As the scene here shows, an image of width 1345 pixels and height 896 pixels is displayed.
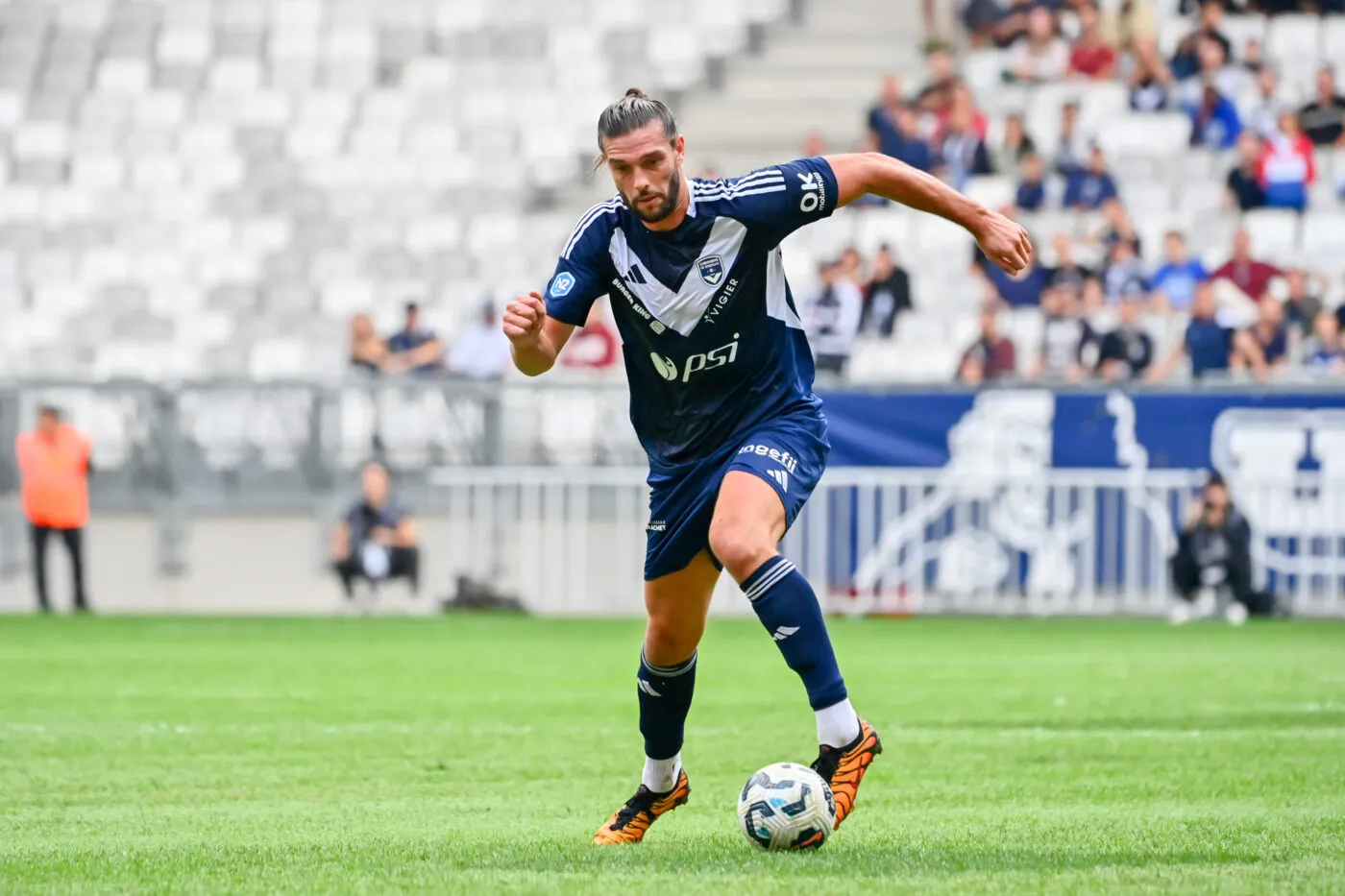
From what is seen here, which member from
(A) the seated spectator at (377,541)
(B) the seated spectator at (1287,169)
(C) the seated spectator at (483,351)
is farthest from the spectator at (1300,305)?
(A) the seated spectator at (377,541)

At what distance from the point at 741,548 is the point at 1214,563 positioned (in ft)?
42.2

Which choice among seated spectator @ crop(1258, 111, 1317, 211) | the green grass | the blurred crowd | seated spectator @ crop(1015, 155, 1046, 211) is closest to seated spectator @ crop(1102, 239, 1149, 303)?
the blurred crowd

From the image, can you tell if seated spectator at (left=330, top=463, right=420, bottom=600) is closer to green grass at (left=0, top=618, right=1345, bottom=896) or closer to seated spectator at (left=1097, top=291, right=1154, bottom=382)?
green grass at (left=0, top=618, right=1345, bottom=896)

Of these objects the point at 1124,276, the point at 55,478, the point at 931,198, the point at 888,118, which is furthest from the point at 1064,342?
the point at 931,198

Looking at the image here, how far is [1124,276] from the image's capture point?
20.8m

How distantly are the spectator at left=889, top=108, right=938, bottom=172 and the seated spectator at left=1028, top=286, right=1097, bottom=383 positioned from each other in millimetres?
3216

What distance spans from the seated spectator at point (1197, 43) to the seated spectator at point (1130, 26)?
0.37 meters

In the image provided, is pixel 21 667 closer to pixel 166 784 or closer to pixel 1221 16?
pixel 166 784

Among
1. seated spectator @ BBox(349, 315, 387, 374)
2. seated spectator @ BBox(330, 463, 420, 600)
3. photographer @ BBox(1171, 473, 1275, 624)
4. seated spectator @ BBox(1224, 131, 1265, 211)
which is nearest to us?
photographer @ BBox(1171, 473, 1275, 624)

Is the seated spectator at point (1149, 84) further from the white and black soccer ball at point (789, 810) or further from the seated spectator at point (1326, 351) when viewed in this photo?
the white and black soccer ball at point (789, 810)

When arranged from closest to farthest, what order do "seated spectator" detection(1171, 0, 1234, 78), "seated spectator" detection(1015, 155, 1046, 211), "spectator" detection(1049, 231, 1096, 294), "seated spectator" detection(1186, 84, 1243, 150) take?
"spectator" detection(1049, 231, 1096, 294) < "seated spectator" detection(1015, 155, 1046, 211) < "seated spectator" detection(1186, 84, 1243, 150) < "seated spectator" detection(1171, 0, 1234, 78)

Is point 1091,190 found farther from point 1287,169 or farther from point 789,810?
point 789,810

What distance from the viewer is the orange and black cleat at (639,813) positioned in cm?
656

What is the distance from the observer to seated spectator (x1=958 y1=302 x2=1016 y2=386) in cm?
1953
